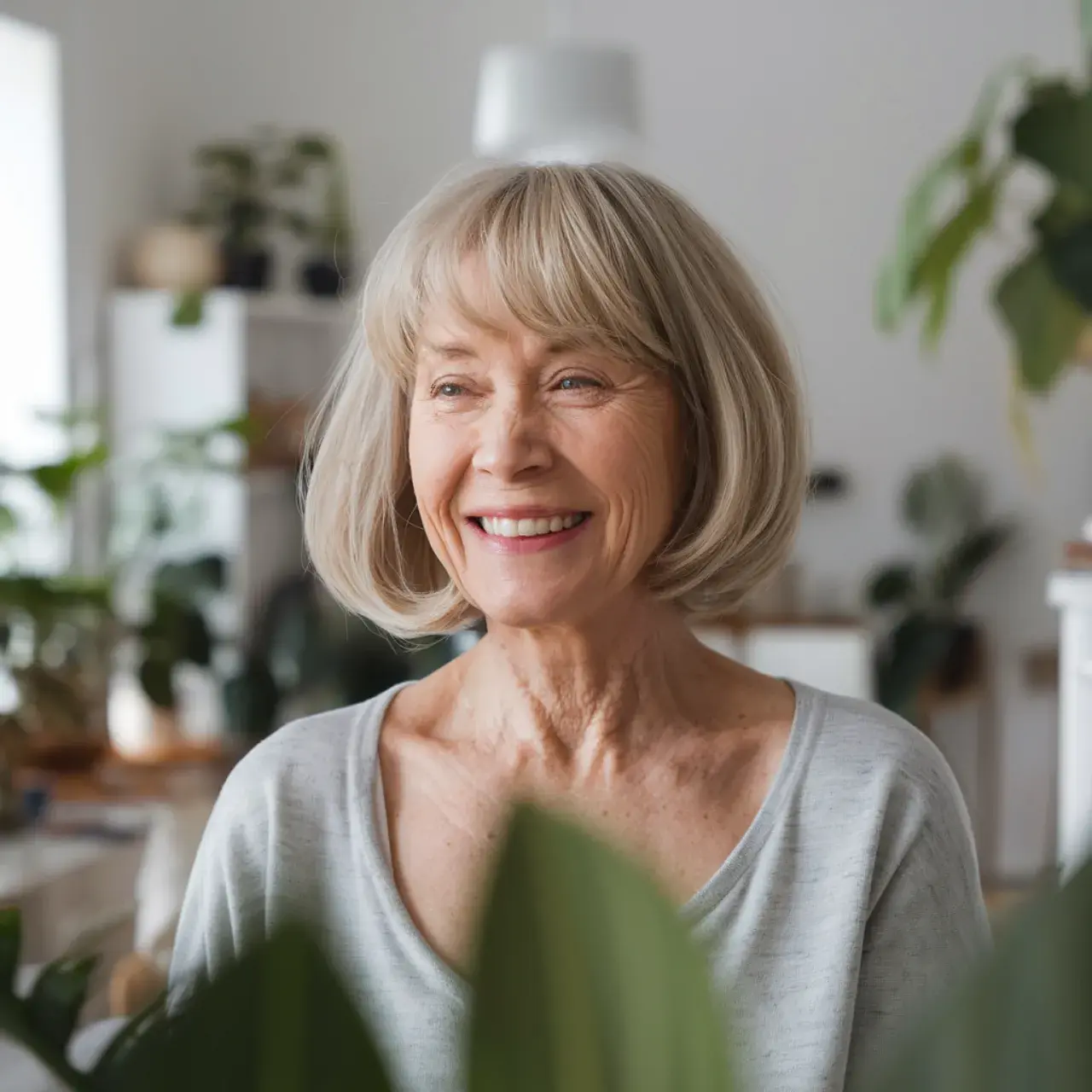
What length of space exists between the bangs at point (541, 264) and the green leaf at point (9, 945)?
2.37 ft

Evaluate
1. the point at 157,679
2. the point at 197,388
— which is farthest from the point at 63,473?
the point at 197,388

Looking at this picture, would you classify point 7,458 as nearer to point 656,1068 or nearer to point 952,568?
point 952,568

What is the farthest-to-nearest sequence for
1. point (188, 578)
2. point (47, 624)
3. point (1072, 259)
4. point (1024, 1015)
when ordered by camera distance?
point (188, 578)
point (47, 624)
point (1072, 259)
point (1024, 1015)

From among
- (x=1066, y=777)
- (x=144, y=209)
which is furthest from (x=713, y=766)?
(x=144, y=209)

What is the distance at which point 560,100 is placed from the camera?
164 inches

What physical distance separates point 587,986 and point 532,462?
90cm

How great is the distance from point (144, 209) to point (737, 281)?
159 inches

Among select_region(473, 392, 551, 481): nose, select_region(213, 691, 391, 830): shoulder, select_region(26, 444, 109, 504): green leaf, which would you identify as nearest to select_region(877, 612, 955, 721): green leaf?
select_region(26, 444, 109, 504): green leaf

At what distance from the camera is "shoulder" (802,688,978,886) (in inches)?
46.1

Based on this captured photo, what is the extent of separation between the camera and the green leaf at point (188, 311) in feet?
14.7

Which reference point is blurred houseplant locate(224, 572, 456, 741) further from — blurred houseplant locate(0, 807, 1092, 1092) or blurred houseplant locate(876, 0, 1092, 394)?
blurred houseplant locate(0, 807, 1092, 1092)

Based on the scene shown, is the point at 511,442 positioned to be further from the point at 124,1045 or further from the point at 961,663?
the point at 961,663

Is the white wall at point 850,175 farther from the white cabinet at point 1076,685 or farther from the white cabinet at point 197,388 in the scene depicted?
the white cabinet at point 1076,685

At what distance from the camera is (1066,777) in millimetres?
2576
